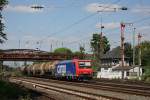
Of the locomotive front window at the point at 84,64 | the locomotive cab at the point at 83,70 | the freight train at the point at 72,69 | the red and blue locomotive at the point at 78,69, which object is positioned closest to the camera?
the locomotive cab at the point at 83,70

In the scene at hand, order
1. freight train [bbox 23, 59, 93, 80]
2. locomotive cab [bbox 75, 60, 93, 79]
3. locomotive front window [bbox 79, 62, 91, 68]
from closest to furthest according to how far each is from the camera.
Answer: locomotive cab [bbox 75, 60, 93, 79] < freight train [bbox 23, 59, 93, 80] < locomotive front window [bbox 79, 62, 91, 68]

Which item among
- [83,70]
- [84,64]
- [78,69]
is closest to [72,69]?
[84,64]

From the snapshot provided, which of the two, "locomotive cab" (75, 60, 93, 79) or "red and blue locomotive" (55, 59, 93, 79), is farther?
"red and blue locomotive" (55, 59, 93, 79)

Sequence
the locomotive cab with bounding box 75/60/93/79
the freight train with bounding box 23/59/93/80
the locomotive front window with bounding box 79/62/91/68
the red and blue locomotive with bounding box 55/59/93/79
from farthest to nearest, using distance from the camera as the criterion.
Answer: the locomotive front window with bounding box 79/62/91/68, the freight train with bounding box 23/59/93/80, the red and blue locomotive with bounding box 55/59/93/79, the locomotive cab with bounding box 75/60/93/79

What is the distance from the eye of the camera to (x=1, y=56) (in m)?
96.7

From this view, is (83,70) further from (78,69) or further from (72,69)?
(72,69)

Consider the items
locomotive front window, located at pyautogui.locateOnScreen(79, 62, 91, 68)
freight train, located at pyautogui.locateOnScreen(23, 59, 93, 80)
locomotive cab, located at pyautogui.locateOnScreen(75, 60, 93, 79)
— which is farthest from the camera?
locomotive front window, located at pyautogui.locateOnScreen(79, 62, 91, 68)

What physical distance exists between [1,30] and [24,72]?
84.8 meters

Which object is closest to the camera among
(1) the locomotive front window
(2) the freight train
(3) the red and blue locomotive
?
(3) the red and blue locomotive

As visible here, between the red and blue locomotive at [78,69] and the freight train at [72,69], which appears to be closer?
the red and blue locomotive at [78,69]

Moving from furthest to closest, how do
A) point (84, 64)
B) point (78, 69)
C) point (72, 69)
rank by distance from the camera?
point (72, 69) → point (84, 64) → point (78, 69)

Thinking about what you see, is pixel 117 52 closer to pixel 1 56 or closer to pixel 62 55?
pixel 62 55

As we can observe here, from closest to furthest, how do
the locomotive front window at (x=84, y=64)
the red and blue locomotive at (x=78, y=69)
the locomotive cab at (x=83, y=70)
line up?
the locomotive cab at (x=83, y=70) → the red and blue locomotive at (x=78, y=69) → the locomotive front window at (x=84, y=64)

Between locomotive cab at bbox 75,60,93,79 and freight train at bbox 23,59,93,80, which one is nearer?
locomotive cab at bbox 75,60,93,79
